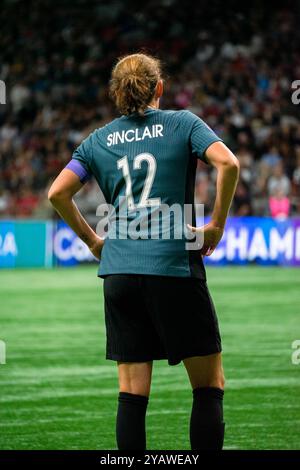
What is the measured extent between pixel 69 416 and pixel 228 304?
805cm

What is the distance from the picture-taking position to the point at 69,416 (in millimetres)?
8016

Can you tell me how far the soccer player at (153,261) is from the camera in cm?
508

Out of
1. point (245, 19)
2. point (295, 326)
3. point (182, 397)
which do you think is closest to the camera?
point (182, 397)

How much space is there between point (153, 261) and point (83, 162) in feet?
1.97

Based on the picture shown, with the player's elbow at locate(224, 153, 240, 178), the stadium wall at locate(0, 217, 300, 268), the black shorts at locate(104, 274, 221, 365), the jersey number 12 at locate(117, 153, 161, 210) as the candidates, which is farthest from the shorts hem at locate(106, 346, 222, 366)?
the stadium wall at locate(0, 217, 300, 268)

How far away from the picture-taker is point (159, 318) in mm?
5078

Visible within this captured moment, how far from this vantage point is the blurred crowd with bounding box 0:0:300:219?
24391 mm

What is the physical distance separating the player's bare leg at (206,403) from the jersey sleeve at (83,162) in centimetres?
98

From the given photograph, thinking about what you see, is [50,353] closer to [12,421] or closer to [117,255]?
[12,421]

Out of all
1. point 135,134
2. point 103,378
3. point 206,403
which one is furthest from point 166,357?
point 103,378

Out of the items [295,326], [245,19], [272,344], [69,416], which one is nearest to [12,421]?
[69,416]

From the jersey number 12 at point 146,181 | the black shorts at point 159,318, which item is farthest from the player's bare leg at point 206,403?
the jersey number 12 at point 146,181

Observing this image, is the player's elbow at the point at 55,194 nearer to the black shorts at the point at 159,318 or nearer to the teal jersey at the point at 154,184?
the teal jersey at the point at 154,184

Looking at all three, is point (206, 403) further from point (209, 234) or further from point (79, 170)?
point (79, 170)
